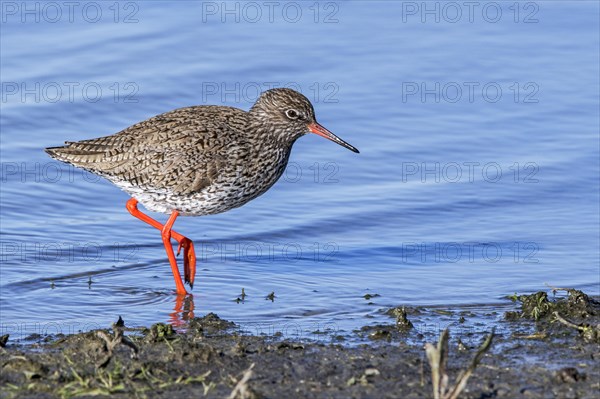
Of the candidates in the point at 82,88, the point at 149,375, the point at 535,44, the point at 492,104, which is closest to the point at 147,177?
the point at 149,375

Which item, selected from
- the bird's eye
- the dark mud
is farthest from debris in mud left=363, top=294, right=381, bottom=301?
the bird's eye

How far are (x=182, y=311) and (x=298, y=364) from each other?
2.60 m

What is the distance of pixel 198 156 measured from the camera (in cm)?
980

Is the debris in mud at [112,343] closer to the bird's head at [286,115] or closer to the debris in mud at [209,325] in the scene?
the debris in mud at [209,325]

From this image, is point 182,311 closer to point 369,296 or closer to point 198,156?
point 198,156

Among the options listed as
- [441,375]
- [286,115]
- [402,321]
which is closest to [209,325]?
[402,321]

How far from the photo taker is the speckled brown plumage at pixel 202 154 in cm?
983

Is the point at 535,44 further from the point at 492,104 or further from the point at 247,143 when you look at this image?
the point at 247,143

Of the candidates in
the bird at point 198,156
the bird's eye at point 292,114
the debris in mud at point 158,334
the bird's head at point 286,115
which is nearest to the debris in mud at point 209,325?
the debris in mud at point 158,334

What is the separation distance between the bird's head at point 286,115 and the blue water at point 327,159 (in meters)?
1.29

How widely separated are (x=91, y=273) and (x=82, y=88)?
14.9 feet

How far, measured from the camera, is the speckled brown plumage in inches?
387

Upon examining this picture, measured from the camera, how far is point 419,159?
12.8 metres

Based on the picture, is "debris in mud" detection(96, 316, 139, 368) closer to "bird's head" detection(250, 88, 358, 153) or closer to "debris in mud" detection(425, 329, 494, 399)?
"debris in mud" detection(425, 329, 494, 399)
